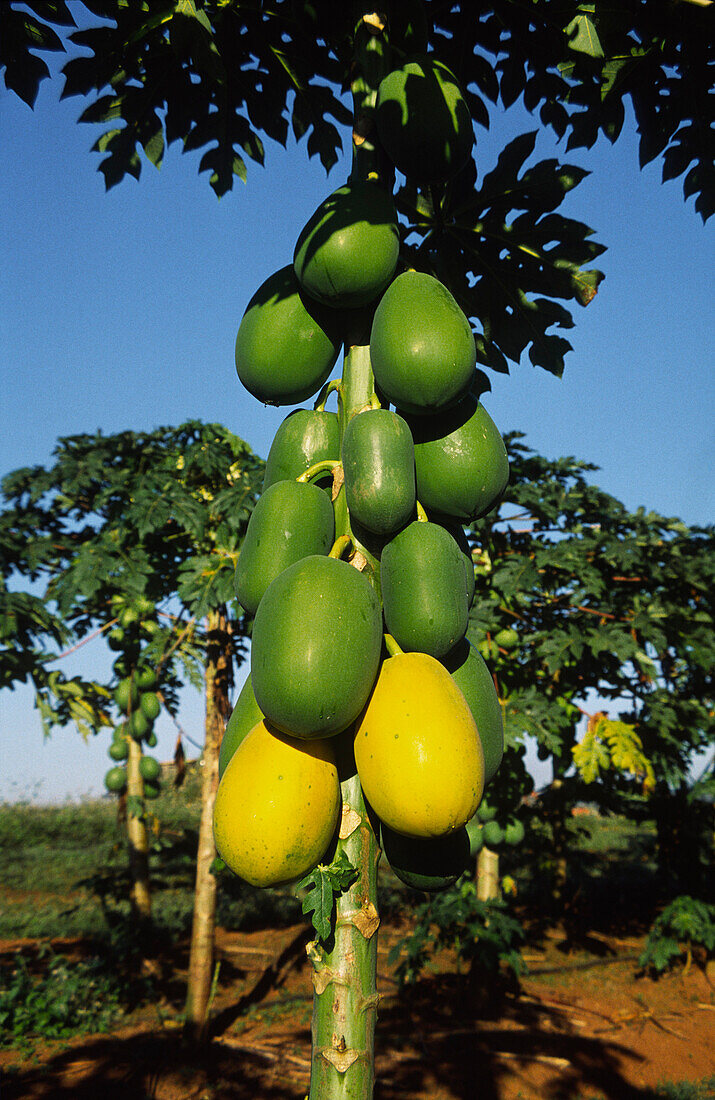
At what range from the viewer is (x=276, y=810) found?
1188 millimetres

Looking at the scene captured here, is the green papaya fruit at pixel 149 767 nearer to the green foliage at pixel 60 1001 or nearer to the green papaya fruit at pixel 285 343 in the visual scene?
the green foliage at pixel 60 1001

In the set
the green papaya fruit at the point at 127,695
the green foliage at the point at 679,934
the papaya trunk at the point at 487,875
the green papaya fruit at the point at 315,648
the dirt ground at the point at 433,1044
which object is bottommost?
the dirt ground at the point at 433,1044

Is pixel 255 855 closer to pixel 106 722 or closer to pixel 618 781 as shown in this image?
pixel 106 722

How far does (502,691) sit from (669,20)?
4481 millimetres

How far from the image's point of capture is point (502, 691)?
18.8ft

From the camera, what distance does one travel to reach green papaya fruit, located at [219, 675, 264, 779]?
55.5 inches

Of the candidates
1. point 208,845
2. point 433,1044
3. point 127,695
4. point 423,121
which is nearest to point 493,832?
point 433,1044

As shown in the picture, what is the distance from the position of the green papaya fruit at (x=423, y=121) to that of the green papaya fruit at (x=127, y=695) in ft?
18.0

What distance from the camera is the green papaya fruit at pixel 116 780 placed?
6684mm

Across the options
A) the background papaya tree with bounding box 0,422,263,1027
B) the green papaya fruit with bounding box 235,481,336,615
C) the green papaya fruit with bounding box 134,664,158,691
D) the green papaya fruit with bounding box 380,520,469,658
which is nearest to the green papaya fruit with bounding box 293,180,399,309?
the green papaya fruit with bounding box 235,481,336,615

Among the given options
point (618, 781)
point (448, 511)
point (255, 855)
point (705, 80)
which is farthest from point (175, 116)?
point (618, 781)

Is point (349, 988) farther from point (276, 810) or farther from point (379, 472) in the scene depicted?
point (379, 472)

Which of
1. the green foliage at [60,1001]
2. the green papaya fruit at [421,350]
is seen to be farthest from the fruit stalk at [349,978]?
the green foliage at [60,1001]

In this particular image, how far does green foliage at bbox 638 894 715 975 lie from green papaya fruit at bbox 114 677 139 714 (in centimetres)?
548
